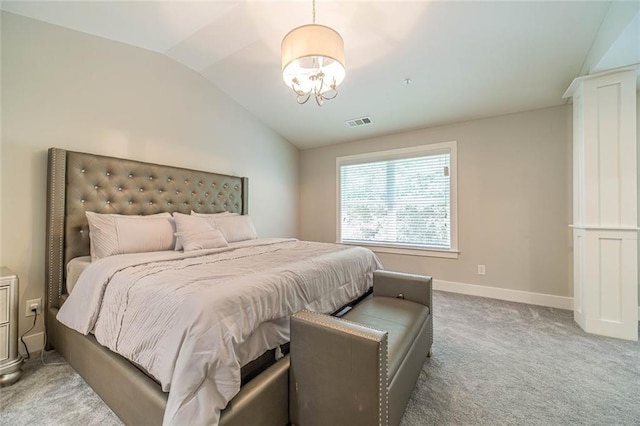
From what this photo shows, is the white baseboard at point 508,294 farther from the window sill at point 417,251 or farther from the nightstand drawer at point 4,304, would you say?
the nightstand drawer at point 4,304

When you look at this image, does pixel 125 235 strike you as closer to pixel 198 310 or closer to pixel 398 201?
pixel 198 310

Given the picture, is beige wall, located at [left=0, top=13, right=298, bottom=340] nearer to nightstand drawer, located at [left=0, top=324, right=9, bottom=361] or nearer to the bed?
the bed

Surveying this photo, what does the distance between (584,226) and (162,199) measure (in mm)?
4092

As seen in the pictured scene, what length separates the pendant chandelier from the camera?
5.46 ft

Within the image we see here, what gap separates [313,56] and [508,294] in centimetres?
339

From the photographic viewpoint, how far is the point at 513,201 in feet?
10.3

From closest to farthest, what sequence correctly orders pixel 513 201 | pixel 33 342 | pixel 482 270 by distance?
pixel 33 342 → pixel 513 201 → pixel 482 270

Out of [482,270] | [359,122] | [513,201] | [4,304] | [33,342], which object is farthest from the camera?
[359,122]

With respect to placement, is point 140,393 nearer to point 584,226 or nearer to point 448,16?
point 448,16

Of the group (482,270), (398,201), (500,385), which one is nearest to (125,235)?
(500,385)

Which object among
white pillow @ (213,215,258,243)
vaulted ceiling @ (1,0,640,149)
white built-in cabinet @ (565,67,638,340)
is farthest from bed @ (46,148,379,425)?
white built-in cabinet @ (565,67,638,340)

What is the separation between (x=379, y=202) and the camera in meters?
4.09

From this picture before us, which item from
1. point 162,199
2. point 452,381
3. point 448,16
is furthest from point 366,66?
point 452,381

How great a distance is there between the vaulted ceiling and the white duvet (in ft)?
6.48
